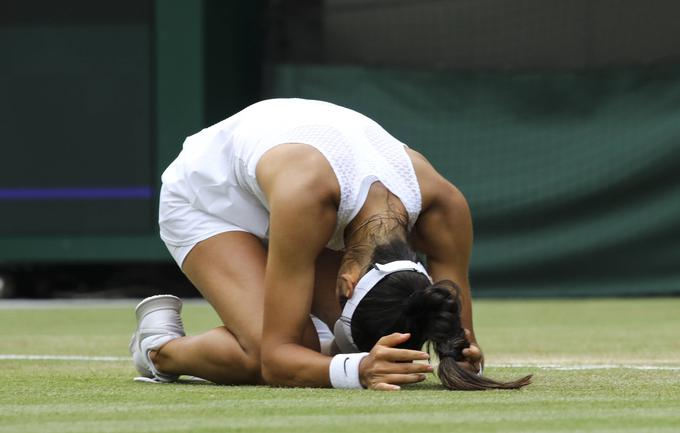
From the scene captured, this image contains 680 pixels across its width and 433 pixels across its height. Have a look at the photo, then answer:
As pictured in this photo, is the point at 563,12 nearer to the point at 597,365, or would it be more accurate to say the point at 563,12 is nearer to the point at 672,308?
the point at 672,308

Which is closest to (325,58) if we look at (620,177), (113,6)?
(113,6)

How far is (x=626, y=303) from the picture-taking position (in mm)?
9812

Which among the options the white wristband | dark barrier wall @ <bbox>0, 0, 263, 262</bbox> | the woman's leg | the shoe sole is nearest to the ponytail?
the white wristband

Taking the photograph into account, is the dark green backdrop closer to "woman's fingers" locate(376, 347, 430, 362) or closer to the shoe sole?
the shoe sole

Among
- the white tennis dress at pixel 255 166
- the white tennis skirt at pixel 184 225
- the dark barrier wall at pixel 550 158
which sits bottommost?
the dark barrier wall at pixel 550 158

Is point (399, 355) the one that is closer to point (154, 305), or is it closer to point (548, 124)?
point (154, 305)

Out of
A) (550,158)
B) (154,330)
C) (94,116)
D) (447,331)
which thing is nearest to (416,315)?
(447,331)

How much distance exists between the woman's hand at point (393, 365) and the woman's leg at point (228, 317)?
0.49 meters

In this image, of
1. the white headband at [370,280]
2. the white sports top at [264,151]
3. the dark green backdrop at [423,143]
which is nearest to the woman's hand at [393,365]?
the white headband at [370,280]

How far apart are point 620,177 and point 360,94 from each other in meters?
2.11

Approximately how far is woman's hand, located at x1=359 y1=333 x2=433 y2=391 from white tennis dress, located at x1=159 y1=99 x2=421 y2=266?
43cm

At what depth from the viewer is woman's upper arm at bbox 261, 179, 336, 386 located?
372 cm

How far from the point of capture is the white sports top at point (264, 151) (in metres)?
3.96

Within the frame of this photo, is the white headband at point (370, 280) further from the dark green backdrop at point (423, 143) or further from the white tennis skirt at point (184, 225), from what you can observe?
the dark green backdrop at point (423, 143)
